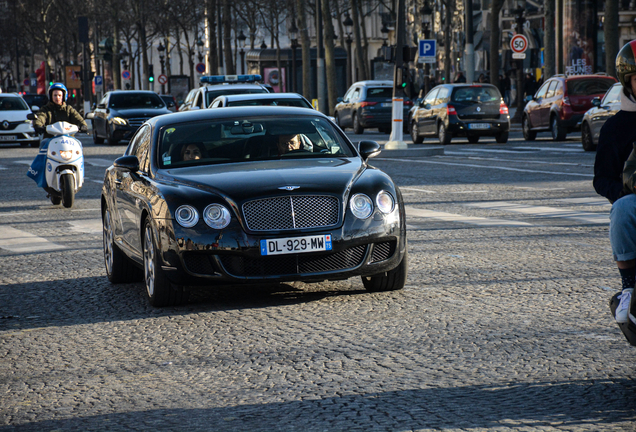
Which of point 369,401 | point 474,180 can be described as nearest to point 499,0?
point 474,180

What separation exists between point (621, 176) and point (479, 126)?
24.2 m

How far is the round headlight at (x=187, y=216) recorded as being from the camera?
6953mm

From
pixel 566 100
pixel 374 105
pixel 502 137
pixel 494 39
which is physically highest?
pixel 494 39

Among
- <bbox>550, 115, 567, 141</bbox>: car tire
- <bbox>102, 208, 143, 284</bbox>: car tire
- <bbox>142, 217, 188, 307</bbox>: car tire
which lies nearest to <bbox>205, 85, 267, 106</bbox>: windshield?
<bbox>550, 115, 567, 141</bbox>: car tire

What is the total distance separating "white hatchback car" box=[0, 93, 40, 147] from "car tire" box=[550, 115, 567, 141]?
48.5ft

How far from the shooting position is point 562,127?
27781 millimetres

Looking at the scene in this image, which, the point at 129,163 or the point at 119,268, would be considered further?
the point at 119,268

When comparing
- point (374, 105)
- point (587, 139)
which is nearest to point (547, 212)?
point (587, 139)

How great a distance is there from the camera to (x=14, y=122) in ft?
108

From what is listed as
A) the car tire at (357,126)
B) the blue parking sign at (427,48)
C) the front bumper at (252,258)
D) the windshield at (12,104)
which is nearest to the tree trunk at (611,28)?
the blue parking sign at (427,48)

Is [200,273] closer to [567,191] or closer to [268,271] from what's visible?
[268,271]

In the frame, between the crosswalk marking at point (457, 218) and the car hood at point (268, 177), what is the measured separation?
3847mm

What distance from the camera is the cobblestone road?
4504mm

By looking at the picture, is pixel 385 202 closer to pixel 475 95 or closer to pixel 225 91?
pixel 225 91
